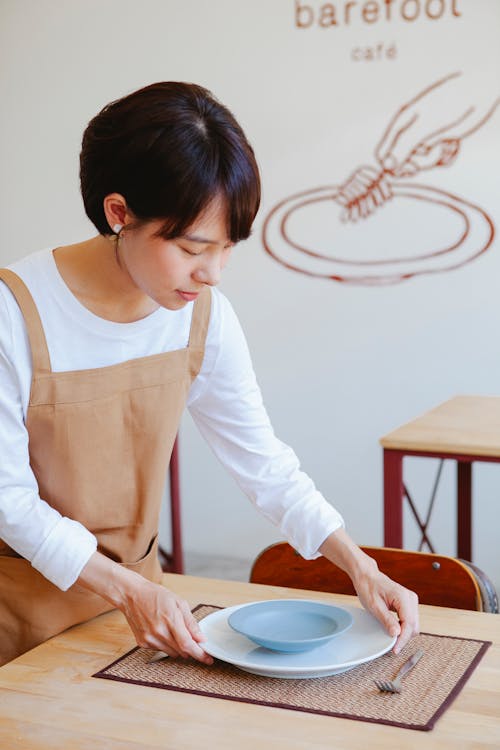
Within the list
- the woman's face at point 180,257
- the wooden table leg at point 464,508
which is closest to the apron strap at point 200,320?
the woman's face at point 180,257

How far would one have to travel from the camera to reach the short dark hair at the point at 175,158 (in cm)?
127

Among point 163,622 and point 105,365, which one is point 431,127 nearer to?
point 105,365

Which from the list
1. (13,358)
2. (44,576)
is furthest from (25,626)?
(13,358)

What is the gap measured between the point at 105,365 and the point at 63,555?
279 mm

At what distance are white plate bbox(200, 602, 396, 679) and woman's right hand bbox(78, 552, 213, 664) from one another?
3 centimetres

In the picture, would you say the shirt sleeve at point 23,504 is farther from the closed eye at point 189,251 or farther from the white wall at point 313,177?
the white wall at point 313,177

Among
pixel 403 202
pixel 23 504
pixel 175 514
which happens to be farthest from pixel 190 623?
pixel 403 202

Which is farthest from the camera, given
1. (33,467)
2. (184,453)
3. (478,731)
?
(184,453)

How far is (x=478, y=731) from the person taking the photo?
1.13 meters

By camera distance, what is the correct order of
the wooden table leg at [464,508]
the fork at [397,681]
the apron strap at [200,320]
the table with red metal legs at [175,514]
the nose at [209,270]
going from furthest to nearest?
the table with red metal legs at [175,514]
the wooden table leg at [464,508]
the apron strap at [200,320]
the nose at [209,270]
the fork at [397,681]

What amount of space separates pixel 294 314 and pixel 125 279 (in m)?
2.81

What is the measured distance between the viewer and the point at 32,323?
4.57 feet

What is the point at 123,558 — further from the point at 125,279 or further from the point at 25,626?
the point at 125,279

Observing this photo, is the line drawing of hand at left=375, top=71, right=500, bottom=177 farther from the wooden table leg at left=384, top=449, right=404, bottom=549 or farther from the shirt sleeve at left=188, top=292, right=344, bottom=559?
the shirt sleeve at left=188, top=292, right=344, bottom=559
